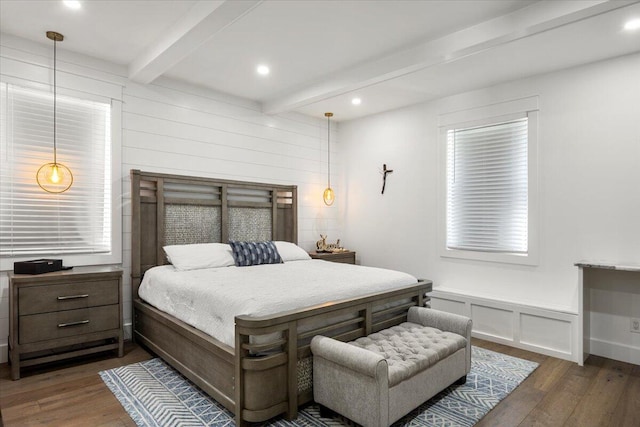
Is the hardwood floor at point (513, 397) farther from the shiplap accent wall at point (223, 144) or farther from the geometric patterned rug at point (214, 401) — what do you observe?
the shiplap accent wall at point (223, 144)

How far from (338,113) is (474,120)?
1.92m

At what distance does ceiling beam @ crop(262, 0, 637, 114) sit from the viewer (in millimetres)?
2572

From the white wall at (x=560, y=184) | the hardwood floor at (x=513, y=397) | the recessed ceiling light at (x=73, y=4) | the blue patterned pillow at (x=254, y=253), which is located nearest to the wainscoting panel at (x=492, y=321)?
the white wall at (x=560, y=184)

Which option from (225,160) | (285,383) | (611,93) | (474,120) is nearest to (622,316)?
(611,93)

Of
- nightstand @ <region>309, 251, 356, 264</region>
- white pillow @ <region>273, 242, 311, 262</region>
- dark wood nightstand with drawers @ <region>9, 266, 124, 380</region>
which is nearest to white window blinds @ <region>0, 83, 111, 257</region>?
dark wood nightstand with drawers @ <region>9, 266, 124, 380</region>

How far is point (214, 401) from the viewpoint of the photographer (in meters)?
2.65

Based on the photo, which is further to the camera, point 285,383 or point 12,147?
point 12,147

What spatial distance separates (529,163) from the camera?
161 inches

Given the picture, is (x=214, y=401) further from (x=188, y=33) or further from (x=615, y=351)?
(x=615, y=351)

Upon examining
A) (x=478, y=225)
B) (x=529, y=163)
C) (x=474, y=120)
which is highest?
(x=474, y=120)

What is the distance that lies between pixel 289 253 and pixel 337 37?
2464 mm

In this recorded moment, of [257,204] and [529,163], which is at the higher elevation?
[529,163]

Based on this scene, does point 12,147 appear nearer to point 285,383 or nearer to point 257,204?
point 257,204

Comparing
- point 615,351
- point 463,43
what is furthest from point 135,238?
point 615,351
